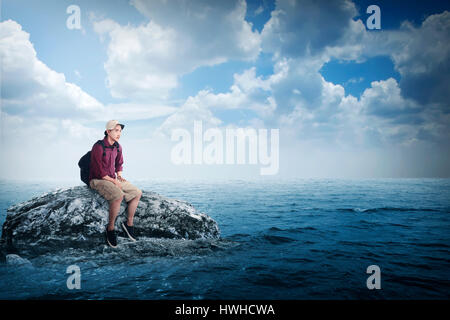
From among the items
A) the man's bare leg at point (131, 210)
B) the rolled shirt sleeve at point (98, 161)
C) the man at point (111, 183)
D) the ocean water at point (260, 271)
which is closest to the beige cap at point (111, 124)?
the man at point (111, 183)

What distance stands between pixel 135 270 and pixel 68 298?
150 centimetres

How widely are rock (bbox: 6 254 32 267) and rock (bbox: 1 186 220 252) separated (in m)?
0.33

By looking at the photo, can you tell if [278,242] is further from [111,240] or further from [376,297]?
[111,240]

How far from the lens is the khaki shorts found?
663cm

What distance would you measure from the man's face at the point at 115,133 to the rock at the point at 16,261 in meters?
3.97

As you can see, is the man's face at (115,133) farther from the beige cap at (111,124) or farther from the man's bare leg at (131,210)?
the man's bare leg at (131,210)

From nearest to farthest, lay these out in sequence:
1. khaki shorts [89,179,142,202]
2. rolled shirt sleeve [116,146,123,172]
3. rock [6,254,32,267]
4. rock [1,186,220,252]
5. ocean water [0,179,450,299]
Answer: ocean water [0,179,450,299] → rock [6,254,32,267] → rock [1,186,220,252] → khaki shorts [89,179,142,202] → rolled shirt sleeve [116,146,123,172]

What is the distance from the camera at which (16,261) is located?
5934 millimetres

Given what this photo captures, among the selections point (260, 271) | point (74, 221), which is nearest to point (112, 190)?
point (74, 221)

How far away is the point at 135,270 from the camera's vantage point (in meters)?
5.48

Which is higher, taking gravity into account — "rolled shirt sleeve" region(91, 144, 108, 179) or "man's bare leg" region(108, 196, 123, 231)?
"rolled shirt sleeve" region(91, 144, 108, 179)

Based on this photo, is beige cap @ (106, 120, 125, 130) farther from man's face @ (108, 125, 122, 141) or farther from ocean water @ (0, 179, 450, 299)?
ocean water @ (0, 179, 450, 299)

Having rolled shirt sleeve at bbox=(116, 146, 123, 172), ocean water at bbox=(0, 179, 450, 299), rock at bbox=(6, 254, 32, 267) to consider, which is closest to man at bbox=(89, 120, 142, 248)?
rolled shirt sleeve at bbox=(116, 146, 123, 172)
